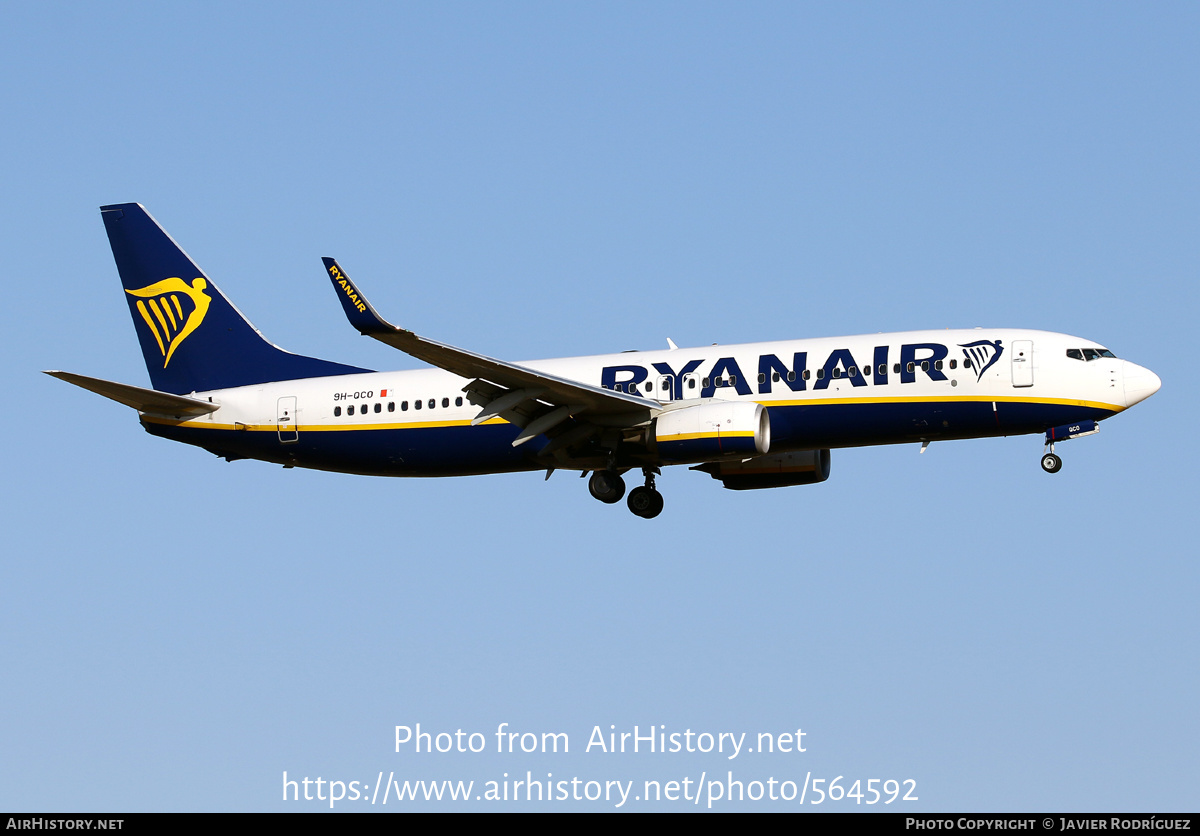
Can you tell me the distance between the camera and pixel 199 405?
42938 mm

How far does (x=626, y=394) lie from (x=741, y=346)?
3.35 metres

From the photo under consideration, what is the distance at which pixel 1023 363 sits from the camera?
3731 centimetres

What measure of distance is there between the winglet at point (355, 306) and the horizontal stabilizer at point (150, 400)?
10.2 m

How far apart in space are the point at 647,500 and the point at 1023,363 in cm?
1073

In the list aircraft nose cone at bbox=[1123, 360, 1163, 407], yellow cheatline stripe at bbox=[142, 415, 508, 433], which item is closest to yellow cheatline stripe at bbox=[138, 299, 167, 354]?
yellow cheatline stripe at bbox=[142, 415, 508, 433]

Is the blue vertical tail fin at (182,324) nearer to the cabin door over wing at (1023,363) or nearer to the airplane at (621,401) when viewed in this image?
the airplane at (621,401)

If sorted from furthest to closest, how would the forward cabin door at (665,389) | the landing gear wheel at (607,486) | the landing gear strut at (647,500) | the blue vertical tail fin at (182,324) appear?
1. the blue vertical tail fin at (182,324)
2. the landing gear strut at (647,500)
3. the landing gear wheel at (607,486)
4. the forward cabin door at (665,389)

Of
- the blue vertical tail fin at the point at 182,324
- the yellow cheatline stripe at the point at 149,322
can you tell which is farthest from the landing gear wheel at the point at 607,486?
the yellow cheatline stripe at the point at 149,322

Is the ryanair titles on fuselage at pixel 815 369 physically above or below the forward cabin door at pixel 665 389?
above

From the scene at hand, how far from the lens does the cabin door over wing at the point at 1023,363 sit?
37.2 m

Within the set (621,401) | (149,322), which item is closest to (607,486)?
(621,401)

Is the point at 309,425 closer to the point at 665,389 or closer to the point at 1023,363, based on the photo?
the point at 665,389

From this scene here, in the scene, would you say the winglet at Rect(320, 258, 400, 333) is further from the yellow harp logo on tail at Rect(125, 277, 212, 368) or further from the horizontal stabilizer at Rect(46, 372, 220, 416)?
the yellow harp logo on tail at Rect(125, 277, 212, 368)

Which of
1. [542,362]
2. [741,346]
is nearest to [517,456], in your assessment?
[542,362]
